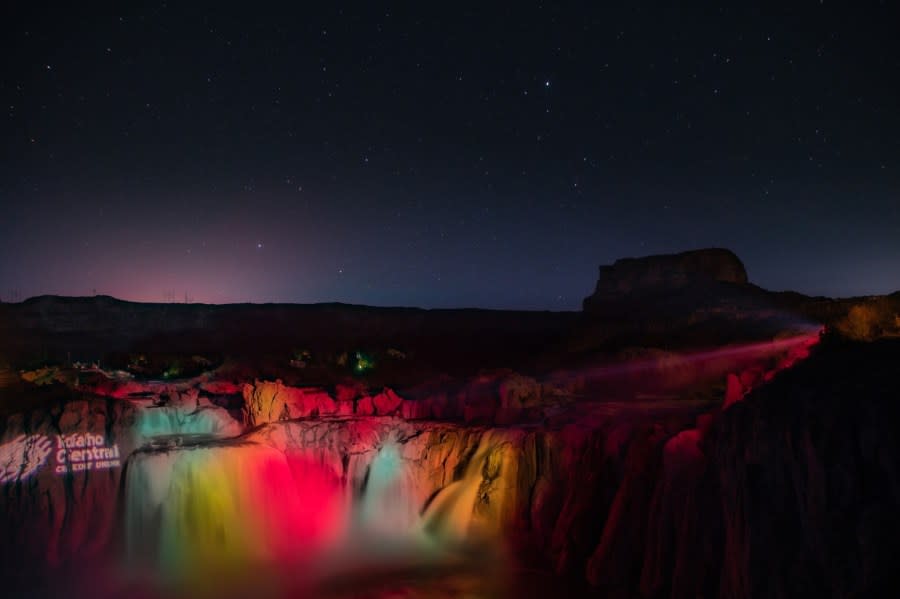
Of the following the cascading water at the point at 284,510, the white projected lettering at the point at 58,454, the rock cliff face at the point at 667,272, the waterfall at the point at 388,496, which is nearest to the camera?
the white projected lettering at the point at 58,454

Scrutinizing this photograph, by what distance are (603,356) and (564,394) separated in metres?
7.76

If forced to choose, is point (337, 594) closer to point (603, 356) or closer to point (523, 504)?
point (523, 504)

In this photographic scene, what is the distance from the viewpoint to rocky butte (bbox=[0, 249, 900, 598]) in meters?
8.27

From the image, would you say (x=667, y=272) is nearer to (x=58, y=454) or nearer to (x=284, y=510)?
(x=284, y=510)

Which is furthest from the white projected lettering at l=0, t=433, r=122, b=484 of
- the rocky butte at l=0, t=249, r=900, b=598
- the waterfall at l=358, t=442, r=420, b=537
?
the waterfall at l=358, t=442, r=420, b=537

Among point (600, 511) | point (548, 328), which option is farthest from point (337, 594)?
point (548, 328)

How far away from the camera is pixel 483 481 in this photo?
18422 millimetres

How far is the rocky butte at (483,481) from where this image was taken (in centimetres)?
827

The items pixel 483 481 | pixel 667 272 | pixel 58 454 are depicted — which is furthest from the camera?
pixel 667 272

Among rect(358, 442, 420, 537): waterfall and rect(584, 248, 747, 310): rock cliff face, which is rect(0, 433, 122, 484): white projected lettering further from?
rect(584, 248, 747, 310): rock cliff face

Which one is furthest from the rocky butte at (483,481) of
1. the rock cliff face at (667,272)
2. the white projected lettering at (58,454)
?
the rock cliff face at (667,272)

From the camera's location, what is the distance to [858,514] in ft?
23.6

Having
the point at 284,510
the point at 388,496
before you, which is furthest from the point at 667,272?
the point at 284,510

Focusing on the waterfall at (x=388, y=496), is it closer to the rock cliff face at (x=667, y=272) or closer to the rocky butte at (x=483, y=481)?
the rocky butte at (x=483, y=481)
